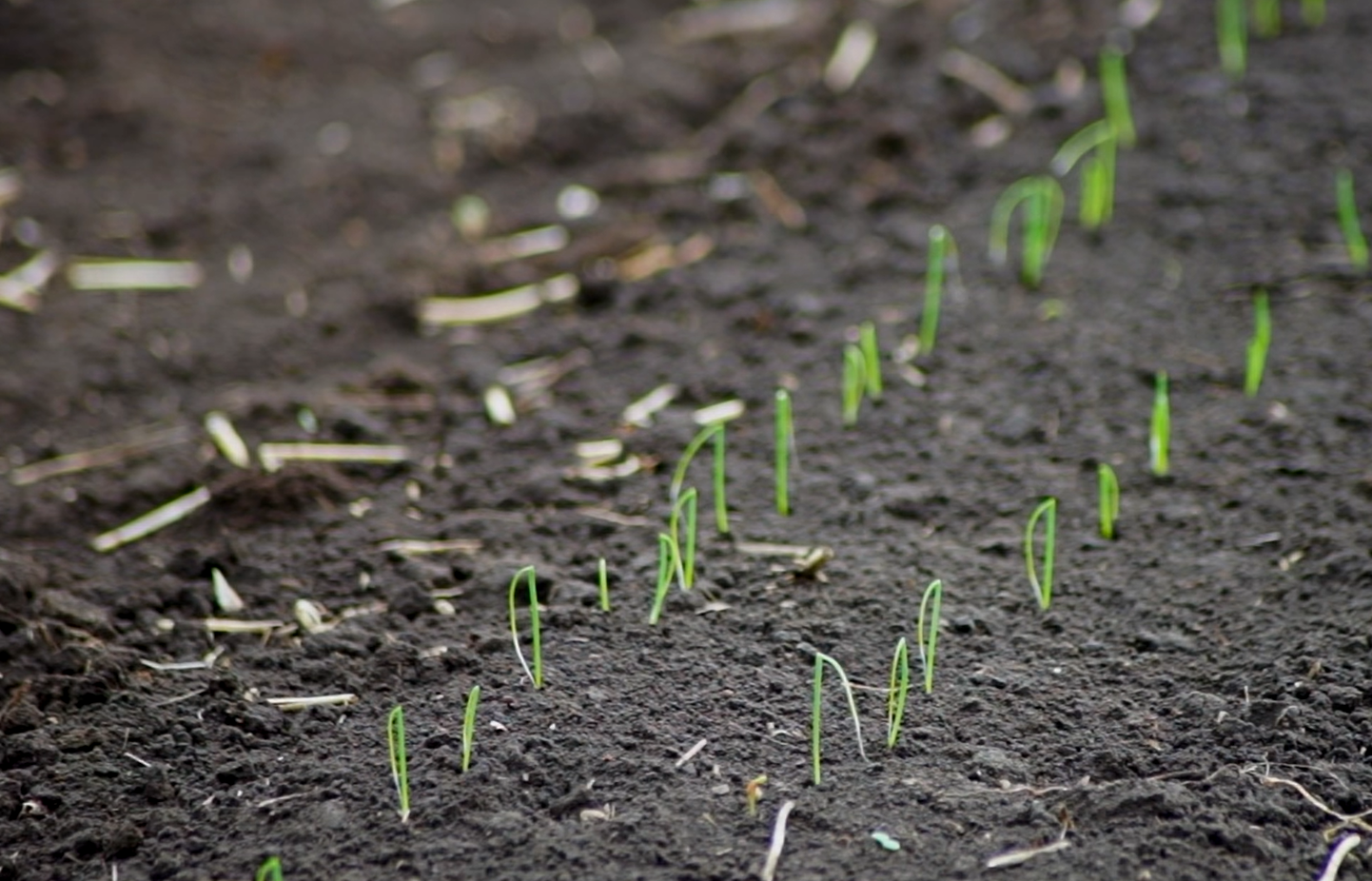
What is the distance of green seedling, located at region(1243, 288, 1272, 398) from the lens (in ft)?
8.79

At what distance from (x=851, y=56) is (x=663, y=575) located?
2185 mm

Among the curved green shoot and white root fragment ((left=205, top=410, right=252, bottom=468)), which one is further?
white root fragment ((left=205, top=410, right=252, bottom=468))

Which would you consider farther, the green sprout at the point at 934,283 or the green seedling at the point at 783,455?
the green sprout at the point at 934,283

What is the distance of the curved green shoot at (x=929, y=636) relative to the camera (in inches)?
84.4

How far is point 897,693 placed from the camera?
2.17 meters

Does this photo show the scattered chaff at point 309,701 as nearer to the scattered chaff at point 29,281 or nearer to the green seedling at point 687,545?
the green seedling at point 687,545

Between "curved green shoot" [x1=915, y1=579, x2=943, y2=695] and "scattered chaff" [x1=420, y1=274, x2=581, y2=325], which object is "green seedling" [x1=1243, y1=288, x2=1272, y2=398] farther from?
"scattered chaff" [x1=420, y1=274, x2=581, y2=325]

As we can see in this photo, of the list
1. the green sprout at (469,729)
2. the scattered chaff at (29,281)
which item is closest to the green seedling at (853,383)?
the green sprout at (469,729)

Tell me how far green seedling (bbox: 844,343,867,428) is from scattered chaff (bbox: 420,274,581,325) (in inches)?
30.3

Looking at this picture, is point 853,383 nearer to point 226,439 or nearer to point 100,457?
point 226,439

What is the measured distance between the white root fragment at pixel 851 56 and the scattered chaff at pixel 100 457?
1.87 metres

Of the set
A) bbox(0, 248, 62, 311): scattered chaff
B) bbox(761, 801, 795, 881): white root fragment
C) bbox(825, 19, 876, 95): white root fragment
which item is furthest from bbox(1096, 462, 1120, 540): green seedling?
bbox(0, 248, 62, 311): scattered chaff

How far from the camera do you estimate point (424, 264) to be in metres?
3.51

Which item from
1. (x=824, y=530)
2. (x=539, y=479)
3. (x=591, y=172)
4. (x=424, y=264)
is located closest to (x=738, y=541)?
(x=824, y=530)
